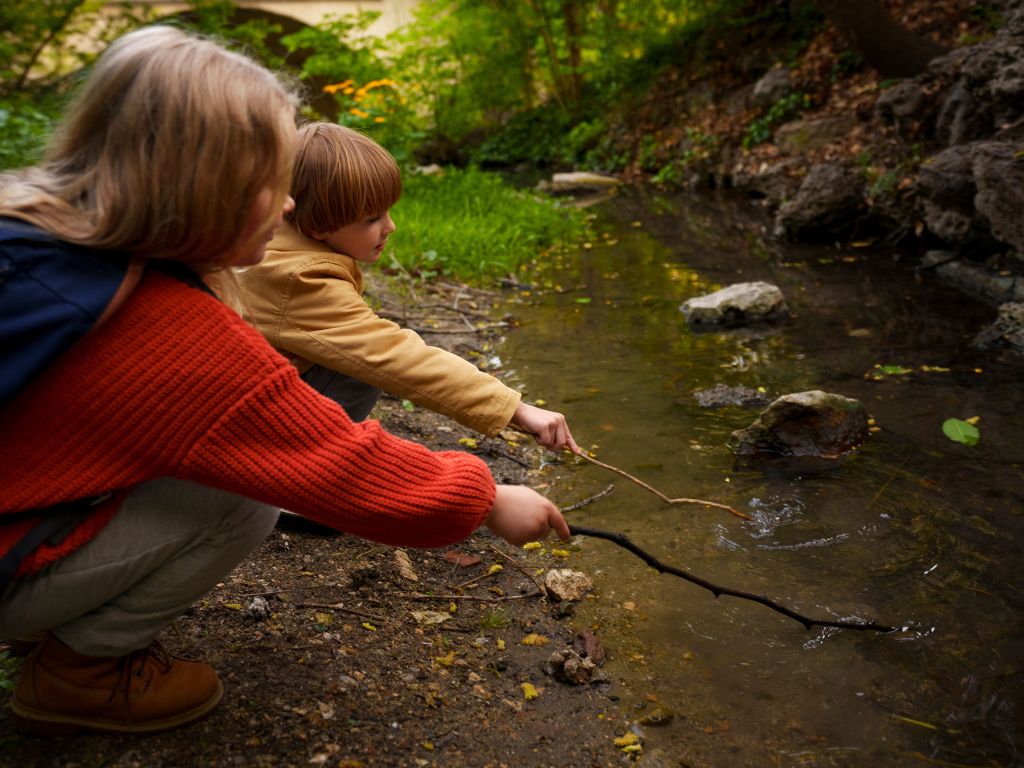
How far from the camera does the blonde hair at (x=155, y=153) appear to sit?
1.27m

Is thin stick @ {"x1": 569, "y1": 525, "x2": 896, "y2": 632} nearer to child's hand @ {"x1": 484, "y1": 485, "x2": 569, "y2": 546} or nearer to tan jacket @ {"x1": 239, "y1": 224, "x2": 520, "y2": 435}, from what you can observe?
child's hand @ {"x1": 484, "y1": 485, "x2": 569, "y2": 546}

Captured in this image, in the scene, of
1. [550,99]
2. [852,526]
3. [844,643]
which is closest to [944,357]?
[852,526]

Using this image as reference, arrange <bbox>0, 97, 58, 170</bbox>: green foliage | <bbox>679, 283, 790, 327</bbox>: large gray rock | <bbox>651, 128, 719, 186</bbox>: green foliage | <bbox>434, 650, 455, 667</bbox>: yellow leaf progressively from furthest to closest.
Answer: <bbox>651, 128, 719, 186</bbox>: green foliage → <bbox>679, 283, 790, 327</bbox>: large gray rock → <bbox>0, 97, 58, 170</bbox>: green foliage → <bbox>434, 650, 455, 667</bbox>: yellow leaf

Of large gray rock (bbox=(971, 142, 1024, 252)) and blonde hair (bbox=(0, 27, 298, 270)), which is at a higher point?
blonde hair (bbox=(0, 27, 298, 270))

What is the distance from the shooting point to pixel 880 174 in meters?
7.12

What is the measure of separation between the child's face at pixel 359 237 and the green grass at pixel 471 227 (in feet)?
11.0

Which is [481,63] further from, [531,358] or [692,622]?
[692,622]

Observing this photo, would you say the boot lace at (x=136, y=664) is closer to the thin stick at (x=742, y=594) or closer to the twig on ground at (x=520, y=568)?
the thin stick at (x=742, y=594)

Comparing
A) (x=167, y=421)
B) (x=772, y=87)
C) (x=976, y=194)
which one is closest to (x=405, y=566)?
(x=167, y=421)

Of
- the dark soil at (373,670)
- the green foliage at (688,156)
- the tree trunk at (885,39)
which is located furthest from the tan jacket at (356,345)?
the green foliage at (688,156)

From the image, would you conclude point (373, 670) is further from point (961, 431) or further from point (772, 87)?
point (772, 87)

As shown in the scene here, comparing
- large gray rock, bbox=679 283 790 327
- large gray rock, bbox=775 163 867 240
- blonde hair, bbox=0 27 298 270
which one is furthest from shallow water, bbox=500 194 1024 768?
large gray rock, bbox=775 163 867 240

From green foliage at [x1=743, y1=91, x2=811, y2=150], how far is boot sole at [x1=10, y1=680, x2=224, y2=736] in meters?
10.00

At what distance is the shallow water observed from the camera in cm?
184
